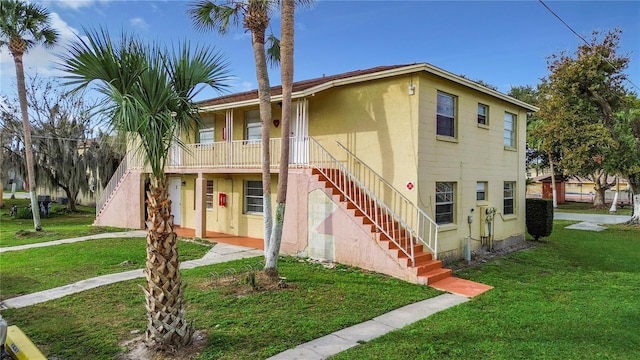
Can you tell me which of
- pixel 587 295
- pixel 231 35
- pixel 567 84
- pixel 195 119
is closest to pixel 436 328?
pixel 587 295

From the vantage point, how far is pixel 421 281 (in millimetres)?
8281

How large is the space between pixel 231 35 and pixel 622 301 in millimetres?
9990

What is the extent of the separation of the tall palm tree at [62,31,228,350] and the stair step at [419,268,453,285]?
527cm

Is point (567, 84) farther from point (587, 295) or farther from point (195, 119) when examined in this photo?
point (195, 119)

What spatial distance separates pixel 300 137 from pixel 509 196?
832 cm

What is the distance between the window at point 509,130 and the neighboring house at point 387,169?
6cm

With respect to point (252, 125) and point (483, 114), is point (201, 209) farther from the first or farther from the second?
point (483, 114)

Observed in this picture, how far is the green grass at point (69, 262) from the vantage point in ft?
26.9

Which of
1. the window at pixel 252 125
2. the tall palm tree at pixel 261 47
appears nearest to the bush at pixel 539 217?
the window at pixel 252 125

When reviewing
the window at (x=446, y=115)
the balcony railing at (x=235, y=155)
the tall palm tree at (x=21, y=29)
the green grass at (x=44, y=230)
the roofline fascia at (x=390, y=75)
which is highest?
the tall palm tree at (x=21, y=29)

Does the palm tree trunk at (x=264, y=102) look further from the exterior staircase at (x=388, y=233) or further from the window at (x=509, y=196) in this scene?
the window at (x=509, y=196)

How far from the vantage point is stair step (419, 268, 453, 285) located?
8341mm

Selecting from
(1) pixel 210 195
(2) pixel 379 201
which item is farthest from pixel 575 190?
(2) pixel 379 201

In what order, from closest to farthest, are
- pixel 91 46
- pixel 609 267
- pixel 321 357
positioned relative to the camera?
pixel 91 46, pixel 321 357, pixel 609 267
